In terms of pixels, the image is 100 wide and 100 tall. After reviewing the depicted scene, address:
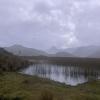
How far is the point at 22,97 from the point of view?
111 feet

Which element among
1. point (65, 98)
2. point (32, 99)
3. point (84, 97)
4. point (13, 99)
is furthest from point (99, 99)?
point (13, 99)

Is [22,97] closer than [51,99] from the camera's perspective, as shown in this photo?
No

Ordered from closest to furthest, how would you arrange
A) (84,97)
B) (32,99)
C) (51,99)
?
(51,99) → (32,99) → (84,97)

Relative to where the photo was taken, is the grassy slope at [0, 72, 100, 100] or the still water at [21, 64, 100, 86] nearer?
the grassy slope at [0, 72, 100, 100]

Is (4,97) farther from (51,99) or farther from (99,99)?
(99,99)

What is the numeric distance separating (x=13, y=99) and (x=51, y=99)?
8.33m

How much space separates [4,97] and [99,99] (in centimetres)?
1340

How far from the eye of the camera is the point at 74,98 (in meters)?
33.2

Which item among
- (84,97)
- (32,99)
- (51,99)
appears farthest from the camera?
(84,97)

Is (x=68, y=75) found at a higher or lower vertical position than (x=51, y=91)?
lower

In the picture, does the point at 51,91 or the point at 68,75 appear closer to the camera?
the point at 51,91

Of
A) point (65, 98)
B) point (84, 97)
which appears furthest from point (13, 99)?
point (84, 97)

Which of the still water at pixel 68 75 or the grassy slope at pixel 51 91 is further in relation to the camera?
the still water at pixel 68 75

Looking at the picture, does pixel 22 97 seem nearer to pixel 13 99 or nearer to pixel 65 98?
pixel 13 99
